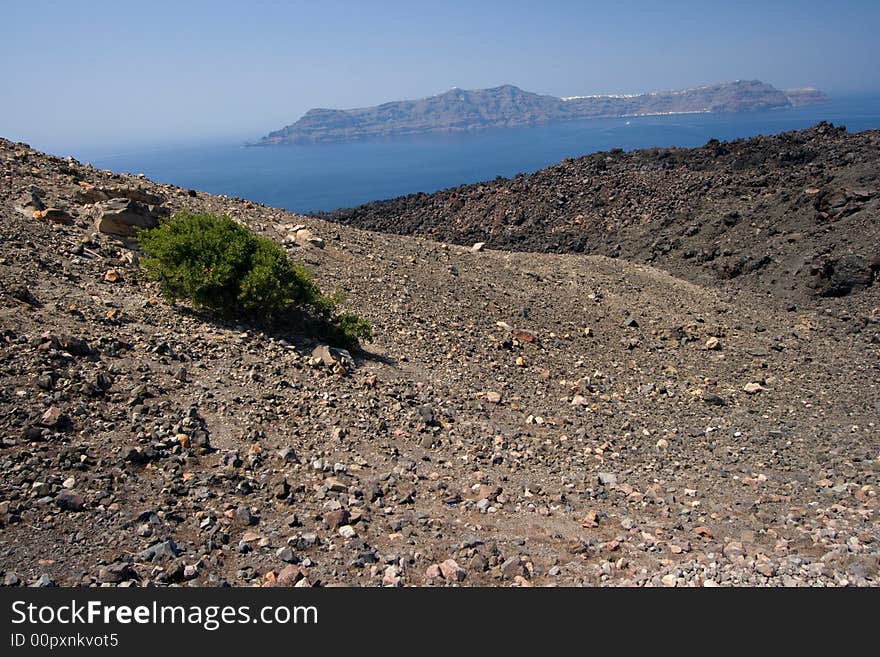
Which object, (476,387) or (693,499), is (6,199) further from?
(693,499)

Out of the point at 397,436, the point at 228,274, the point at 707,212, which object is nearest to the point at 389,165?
the point at 707,212

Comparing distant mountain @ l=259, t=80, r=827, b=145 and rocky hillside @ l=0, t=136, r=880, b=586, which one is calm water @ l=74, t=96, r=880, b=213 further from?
rocky hillside @ l=0, t=136, r=880, b=586

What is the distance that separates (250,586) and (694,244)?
19191 millimetres

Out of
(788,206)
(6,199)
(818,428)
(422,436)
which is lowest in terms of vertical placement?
(818,428)

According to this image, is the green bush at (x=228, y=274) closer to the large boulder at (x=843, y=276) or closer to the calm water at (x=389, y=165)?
the large boulder at (x=843, y=276)

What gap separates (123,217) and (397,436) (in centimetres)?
642

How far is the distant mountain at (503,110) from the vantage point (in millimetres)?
159250

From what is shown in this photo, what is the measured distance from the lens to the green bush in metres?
8.43

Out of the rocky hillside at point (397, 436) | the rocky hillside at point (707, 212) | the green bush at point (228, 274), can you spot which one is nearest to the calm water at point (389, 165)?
the rocky hillside at point (707, 212)

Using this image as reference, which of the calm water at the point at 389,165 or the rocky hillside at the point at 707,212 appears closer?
the rocky hillside at the point at 707,212

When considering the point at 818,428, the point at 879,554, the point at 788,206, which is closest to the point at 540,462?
the point at 879,554

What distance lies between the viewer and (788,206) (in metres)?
19.7

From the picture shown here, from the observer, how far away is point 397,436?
23.8ft

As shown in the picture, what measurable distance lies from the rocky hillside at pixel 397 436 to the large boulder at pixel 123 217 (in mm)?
52
